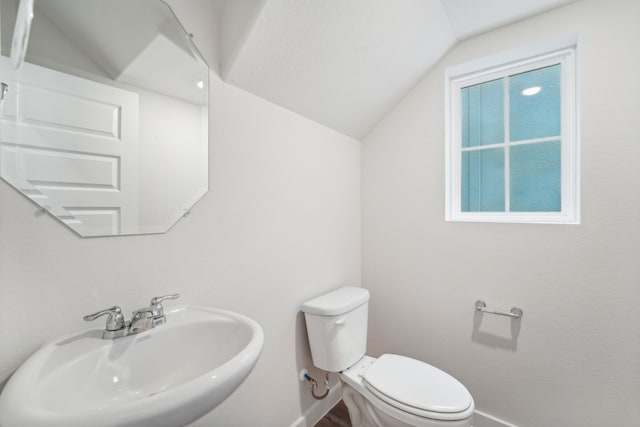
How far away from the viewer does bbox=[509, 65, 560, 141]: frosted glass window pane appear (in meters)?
1.41

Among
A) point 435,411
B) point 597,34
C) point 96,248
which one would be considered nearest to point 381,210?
point 435,411

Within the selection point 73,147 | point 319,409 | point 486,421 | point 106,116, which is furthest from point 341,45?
point 486,421

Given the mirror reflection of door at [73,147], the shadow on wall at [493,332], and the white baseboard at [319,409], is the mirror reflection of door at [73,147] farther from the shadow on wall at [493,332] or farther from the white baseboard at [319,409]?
the shadow on wall at [493,332]

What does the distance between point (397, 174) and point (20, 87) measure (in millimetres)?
1623

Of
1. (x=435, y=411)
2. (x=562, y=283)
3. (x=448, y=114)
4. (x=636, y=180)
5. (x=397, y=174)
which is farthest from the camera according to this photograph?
(x=397, y=174)

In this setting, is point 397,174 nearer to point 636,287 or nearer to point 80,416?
point 636,287

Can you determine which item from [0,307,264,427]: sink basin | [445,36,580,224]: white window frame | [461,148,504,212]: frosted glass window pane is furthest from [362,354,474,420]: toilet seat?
[461,148,504,212]: frosted glass window pane

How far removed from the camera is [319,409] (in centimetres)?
154

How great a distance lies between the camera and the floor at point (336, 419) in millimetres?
1511

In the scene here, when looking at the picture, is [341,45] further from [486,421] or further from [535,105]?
[486,421]

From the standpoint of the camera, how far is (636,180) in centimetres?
115

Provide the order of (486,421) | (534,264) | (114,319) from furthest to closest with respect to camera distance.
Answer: (486,421), (534,264), (114,319)

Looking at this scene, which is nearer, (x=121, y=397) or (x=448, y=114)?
(x=121, y=397)

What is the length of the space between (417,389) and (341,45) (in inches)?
59.2
